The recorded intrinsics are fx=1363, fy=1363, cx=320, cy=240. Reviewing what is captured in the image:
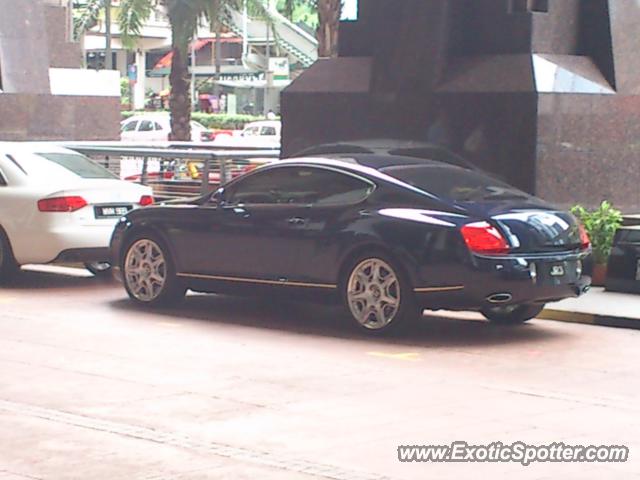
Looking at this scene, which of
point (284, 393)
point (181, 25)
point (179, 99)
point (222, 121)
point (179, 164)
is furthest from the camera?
point (222, 121)

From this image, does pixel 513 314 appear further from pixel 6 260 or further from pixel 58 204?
pixel 6 260

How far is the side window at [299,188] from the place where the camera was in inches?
478

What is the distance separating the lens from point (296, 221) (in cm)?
1226

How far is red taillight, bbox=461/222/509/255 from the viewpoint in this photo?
1127 centimetres

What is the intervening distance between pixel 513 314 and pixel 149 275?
3591mm

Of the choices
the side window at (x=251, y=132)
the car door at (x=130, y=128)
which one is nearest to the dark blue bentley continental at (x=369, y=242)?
the car door at (x=130, y=128)

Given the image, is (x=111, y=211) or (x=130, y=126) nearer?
(x=111, y=211)

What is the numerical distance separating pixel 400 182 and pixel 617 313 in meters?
2.52

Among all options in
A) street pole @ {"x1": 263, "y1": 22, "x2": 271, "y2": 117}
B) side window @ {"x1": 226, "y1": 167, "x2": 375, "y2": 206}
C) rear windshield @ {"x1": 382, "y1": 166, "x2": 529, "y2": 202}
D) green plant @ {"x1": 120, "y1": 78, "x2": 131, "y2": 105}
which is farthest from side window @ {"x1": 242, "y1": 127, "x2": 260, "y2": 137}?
rear windshield @ {"x1": 382, "y1": 166, "x2": 529, "y2": 202}

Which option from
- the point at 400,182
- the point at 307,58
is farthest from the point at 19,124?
the point at 307,58

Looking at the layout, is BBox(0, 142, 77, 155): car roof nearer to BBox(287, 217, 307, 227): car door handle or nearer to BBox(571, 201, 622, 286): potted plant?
BBox(287, 217, 307, 227): car door handle

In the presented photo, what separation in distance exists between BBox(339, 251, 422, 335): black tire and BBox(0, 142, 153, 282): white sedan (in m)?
4.04

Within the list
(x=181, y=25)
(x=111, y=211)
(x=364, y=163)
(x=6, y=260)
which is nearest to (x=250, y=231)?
(x=364, y=163)

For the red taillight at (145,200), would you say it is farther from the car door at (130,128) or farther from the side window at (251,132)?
the side window at (251,132)
